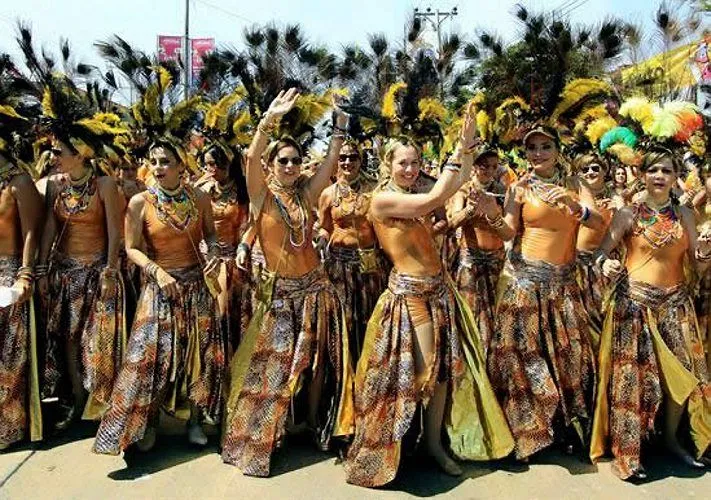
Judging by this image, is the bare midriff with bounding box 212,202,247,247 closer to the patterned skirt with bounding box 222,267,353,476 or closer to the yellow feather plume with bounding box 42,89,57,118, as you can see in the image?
the patterned skirt with bounding box 222,267,353,476

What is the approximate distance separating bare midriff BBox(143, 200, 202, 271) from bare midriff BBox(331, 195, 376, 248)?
1125 mm

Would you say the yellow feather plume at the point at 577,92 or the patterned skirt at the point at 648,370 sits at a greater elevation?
the yellow feather plume at the point at 577,92

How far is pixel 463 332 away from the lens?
389 cm

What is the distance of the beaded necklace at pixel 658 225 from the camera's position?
3848mm

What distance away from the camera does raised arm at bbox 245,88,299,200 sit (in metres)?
3.69

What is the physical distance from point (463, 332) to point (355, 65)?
7.31ft

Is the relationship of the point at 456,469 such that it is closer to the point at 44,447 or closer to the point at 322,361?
the point at 322,361

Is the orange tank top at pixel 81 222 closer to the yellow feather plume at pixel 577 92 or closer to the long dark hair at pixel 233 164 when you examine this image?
the long dark hair at pixel 233 164

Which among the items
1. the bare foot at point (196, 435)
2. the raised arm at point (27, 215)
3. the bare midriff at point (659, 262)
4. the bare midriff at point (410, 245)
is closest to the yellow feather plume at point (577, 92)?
the bare midriff at point (659, 262)

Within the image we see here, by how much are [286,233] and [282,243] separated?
0.22 ft

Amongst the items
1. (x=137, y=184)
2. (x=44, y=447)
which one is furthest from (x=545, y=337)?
(x=137, y=184)

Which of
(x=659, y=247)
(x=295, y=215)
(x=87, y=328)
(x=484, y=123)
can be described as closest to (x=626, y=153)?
(x=659, y=247)

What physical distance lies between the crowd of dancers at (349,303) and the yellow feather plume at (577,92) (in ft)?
0.06

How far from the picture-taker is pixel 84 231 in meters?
4.39
